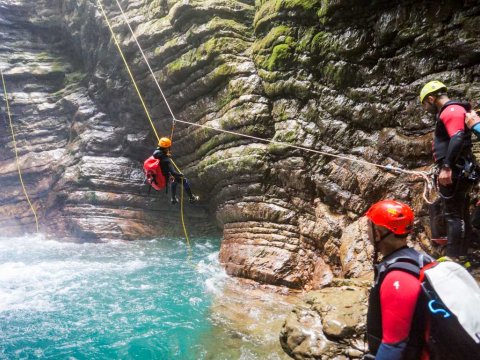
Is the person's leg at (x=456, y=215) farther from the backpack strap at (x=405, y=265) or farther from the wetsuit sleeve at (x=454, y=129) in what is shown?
the backpack strap at (x=405, y=265)

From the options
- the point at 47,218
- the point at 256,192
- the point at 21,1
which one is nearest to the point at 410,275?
the point at 256,192

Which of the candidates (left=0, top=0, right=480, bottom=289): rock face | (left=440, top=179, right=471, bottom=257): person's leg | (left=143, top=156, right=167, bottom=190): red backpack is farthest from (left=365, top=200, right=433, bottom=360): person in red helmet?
(left=143, top=156, right=167, bottom=190): red backpack

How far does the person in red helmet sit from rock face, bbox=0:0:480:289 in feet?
14.3

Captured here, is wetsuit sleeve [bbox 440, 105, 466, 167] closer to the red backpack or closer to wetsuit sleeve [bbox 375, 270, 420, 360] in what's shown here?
wetsuit sleeve [bbox 375, 270, 420, 360]

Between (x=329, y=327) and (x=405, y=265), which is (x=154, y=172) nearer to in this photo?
(x=329, y=327)

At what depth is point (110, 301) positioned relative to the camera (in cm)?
898

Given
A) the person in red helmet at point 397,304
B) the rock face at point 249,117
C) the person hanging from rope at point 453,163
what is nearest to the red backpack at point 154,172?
the rock face at point 249,117

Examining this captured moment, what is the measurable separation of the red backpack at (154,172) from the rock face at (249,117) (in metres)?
2.09

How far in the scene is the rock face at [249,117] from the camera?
7715mm

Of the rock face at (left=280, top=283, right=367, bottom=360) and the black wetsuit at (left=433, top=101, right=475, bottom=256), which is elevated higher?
the black wetsuit at (left=433, top=101, right=475, bottom=256)

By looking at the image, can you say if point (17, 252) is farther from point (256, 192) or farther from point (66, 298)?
point (256, 192)

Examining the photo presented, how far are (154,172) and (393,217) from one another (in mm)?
7883

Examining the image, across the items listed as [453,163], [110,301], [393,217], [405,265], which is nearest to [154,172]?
[110,301]

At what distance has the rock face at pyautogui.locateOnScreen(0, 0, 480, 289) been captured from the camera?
7715mm
